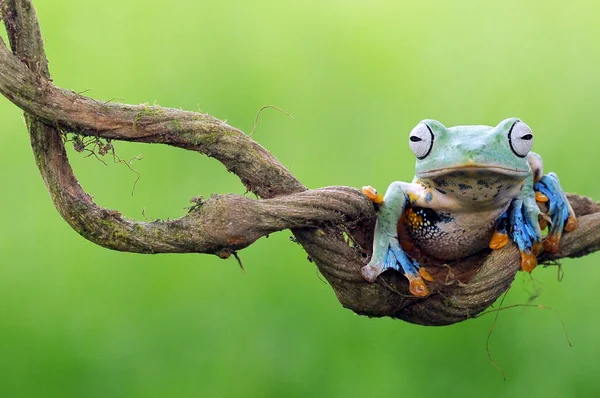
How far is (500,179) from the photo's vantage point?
171 centimetres

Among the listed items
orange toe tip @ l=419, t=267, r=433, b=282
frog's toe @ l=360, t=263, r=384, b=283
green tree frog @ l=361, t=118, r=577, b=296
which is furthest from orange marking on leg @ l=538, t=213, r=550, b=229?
frog's toe @ l=360, t=263, r=384, b=283

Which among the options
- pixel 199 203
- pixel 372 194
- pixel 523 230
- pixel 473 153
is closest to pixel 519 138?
pixel 473 153

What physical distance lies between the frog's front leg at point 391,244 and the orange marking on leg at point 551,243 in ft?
1.15

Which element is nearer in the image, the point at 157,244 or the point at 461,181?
the point at 157,244

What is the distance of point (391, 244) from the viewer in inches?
69.7

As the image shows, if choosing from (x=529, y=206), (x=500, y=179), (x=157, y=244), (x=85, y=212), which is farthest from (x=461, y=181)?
(x=85, y=212)

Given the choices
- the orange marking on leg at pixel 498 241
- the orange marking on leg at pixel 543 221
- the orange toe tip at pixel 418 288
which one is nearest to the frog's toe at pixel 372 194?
the orange toe tip at pixel 418 288

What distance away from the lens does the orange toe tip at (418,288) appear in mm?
1729

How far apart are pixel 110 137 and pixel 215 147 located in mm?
207

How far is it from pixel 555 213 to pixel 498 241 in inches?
7.7

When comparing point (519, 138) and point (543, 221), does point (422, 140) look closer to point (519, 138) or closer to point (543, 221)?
point (519, 138)

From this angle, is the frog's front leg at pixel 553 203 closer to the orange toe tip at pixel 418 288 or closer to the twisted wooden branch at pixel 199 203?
the twisted wooden branch at pixel 199 203

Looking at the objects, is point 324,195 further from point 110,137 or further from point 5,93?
point 5,93

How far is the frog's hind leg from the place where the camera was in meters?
1.89
